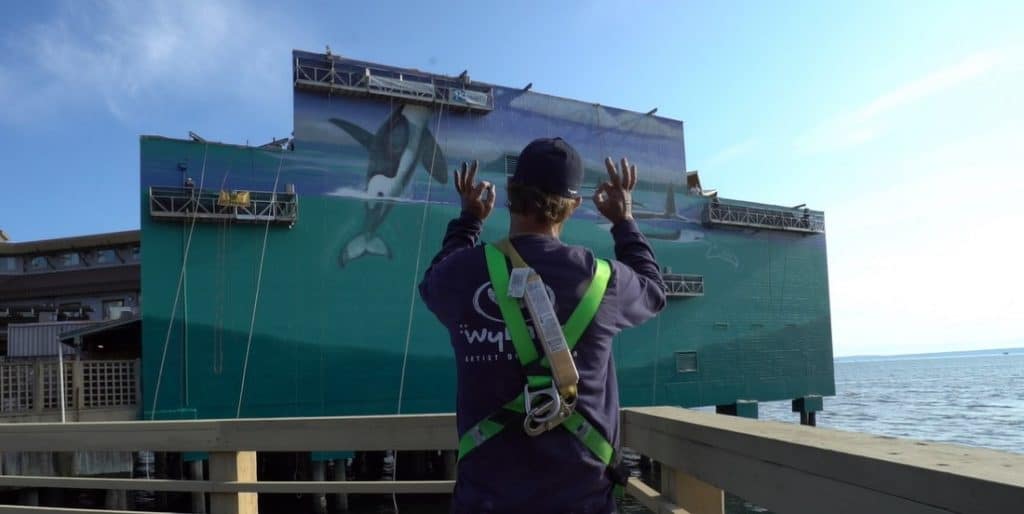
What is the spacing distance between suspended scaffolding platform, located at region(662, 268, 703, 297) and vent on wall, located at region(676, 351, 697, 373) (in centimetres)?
195

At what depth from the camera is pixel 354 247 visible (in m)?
19.7

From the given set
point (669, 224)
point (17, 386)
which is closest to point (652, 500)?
point (17, 386)

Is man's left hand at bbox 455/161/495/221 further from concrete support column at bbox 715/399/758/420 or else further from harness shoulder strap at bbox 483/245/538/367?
concrete support column at bbox 715/399/758/420

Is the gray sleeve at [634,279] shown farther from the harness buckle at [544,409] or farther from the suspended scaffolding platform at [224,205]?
the suspended scaffolding platform at [224,205]

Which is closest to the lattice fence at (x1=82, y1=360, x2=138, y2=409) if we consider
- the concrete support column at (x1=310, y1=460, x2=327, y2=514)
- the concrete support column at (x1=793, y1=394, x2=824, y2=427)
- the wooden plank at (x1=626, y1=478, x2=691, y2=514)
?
the concrete support column at (x1=310, y1=460, x2=327, y2=514)

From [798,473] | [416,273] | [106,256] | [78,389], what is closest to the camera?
[798,473]

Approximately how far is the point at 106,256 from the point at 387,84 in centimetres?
1994

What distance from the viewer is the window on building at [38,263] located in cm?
3406

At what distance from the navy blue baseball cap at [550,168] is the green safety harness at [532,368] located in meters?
0.22

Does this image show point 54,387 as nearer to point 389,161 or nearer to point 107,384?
point 107,384

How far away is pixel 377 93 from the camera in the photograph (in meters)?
20.3

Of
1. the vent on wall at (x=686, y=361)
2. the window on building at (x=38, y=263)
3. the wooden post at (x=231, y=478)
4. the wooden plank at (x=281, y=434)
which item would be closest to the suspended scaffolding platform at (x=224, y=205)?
the vent on wall at (x=686, y=361)

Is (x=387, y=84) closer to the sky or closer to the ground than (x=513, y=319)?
closer to the sky

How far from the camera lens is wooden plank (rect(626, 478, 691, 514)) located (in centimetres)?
240
